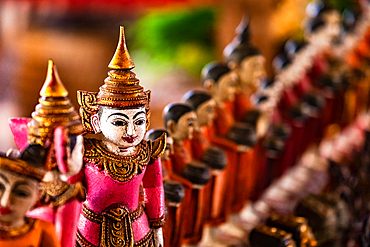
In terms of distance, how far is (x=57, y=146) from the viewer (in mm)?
712

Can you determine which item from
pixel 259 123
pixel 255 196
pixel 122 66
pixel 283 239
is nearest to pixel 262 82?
pixel 259 123

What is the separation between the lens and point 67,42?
3943 millimetres

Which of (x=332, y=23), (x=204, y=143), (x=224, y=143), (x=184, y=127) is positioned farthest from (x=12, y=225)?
(x=332, y=23)

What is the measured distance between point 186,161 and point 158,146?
0.22 meters

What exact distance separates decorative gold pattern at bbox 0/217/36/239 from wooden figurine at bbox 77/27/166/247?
0.44 feet

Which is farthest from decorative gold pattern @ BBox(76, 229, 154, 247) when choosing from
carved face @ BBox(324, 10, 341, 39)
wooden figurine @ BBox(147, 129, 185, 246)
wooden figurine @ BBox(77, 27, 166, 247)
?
carved face @ BBox(324, 10, 341, 39)

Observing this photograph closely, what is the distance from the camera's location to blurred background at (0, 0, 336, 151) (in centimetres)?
300

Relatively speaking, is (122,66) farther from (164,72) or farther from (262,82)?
(164,72)

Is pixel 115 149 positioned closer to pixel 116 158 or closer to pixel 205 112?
pixel 116 158

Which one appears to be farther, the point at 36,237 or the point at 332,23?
the point at 332,23

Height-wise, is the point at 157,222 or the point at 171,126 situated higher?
the point at 171,126

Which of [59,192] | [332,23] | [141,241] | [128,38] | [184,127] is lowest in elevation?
[141,241]

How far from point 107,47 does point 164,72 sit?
0.81 metres

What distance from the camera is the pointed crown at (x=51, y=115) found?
2.43ft
